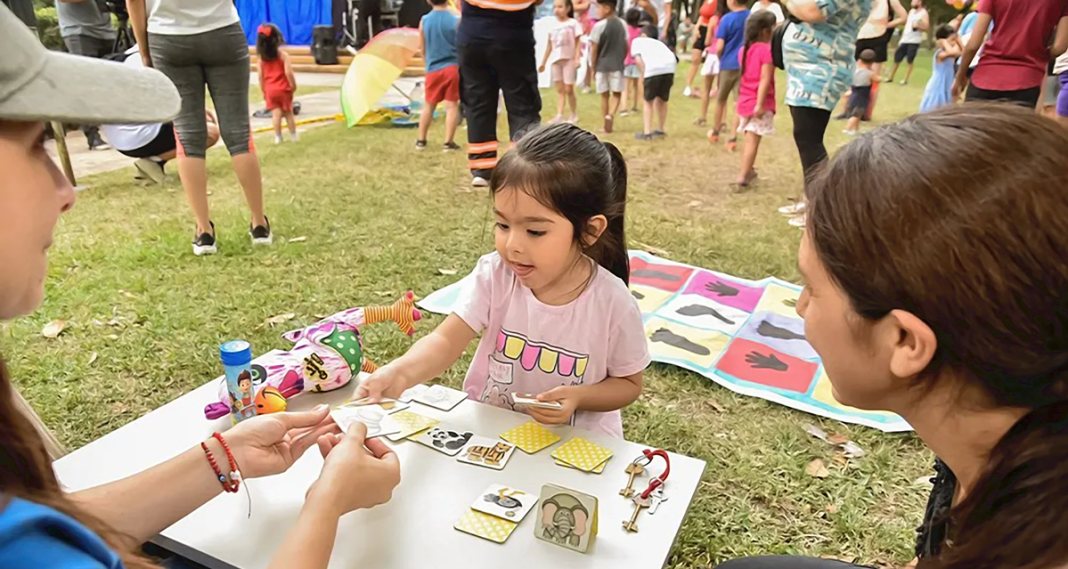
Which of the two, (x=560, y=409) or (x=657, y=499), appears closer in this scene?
(x=657, y=499)

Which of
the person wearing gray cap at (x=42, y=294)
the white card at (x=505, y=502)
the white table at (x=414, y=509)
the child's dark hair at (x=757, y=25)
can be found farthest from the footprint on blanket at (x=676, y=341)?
the child's dark hair at (x=757, y=25)

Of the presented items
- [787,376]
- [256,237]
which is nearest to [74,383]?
[256,237]

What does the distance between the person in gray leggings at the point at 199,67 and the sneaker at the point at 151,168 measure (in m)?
1.69

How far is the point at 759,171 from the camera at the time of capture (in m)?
6.07

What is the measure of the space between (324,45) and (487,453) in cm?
1277

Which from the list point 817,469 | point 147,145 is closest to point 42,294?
point 817,469

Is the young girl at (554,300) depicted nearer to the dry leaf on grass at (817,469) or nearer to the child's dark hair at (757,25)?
the dry leaf on grass at (817,469)

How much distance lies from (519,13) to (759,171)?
2695 millimetres

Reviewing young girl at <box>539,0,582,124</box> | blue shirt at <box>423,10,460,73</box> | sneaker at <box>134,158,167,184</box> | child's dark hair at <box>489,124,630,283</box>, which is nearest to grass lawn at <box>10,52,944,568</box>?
sneaker at <box>134,158,167,184</box>

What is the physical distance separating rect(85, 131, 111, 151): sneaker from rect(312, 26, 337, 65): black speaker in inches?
270

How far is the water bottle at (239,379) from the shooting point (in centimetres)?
153

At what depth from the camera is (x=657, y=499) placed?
4.44ft

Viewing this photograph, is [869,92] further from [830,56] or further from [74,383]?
[74,383]

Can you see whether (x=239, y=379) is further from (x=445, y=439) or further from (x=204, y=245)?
(x=204, y=245)
